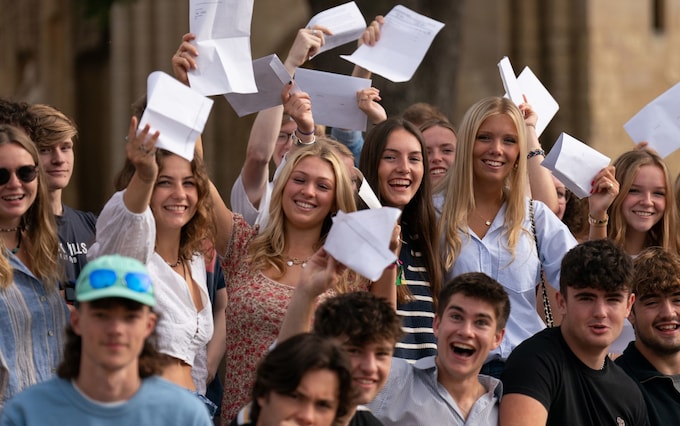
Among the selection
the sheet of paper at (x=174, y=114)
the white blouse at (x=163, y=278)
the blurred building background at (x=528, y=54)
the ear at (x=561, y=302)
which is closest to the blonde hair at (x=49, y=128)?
the white blouse at (x=163, y=278)

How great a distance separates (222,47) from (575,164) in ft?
6.12

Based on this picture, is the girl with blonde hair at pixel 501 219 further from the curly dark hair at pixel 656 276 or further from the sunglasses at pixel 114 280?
the sunglasses at pixel 114 280

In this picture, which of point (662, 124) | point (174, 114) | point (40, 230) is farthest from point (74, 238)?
point (662, 124)

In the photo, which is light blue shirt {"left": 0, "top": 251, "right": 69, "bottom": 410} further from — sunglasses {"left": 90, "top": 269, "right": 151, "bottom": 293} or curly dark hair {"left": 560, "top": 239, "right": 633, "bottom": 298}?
curly dark hair {"left": 560, "top": 239, "right": 633, "bottom": 298}

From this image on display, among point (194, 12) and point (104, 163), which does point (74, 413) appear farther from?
point (104, 163)

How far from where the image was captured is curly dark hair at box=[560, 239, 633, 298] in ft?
21.7

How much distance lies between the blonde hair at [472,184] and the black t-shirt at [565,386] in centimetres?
76

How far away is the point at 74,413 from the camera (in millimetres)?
5285

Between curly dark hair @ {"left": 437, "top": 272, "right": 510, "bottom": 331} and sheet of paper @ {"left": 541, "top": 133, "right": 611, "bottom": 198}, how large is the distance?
1189 millimetres

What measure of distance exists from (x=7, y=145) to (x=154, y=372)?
1.60 m

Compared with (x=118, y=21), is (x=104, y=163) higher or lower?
lower

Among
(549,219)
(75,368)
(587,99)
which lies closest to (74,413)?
(75,368)

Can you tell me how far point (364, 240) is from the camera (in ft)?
19.8

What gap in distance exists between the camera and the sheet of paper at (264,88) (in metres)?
7.46
